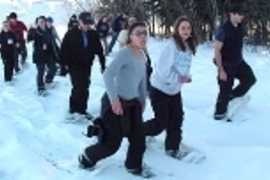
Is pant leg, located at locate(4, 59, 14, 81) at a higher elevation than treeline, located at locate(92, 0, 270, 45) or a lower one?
lower

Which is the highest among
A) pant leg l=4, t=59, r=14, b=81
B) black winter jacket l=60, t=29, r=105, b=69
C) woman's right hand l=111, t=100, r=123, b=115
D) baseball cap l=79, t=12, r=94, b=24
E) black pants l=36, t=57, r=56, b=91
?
baseball cap l=79, t=12, r=94, b=24

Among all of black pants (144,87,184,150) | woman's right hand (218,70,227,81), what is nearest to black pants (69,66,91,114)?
A: woman's right hand (218,70,227,81)

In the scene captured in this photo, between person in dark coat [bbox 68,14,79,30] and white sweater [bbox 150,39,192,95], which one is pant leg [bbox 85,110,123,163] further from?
person in dark coat [bbox 68,14,79,30]

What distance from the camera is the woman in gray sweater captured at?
600cm

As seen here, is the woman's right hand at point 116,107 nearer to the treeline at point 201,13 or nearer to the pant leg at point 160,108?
the pant leg at point 160,108

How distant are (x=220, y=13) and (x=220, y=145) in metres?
10.8

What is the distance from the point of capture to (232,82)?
879 cm

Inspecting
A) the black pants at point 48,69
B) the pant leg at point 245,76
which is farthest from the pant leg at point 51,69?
the pant leg at point 245,76

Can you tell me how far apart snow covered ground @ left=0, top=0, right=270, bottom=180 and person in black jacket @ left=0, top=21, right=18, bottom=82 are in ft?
4.12

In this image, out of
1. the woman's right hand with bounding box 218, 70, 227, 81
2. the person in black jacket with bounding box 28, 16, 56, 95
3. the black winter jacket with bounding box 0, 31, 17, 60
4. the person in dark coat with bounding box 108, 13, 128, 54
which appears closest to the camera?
the woman's right hand with bounding box 218, 70, 227, 81

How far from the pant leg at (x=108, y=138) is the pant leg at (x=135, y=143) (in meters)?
0.15

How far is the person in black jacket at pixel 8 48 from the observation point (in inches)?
550

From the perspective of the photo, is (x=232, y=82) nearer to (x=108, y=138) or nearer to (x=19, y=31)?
(x=108, y=138)

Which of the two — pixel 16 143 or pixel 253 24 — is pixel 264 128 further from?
pixel 253 24
